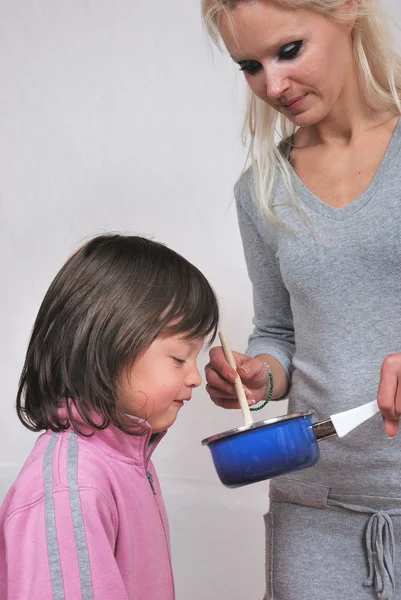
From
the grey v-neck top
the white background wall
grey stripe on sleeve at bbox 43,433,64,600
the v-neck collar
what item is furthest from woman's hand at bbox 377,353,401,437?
the white background wall

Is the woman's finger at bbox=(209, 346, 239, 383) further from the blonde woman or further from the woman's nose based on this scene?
the woman's nose

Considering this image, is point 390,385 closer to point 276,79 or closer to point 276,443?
point 276,443

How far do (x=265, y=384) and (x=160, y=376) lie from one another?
213 mm

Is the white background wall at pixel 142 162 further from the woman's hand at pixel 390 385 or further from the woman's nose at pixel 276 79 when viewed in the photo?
the woman's hand at pixel 390 385

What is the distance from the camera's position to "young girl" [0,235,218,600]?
1.12 m

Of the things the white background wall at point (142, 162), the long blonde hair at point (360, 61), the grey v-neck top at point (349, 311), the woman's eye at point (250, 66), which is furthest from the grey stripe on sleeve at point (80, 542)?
the white background wall at point (142, 162)

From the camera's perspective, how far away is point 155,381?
1.28m

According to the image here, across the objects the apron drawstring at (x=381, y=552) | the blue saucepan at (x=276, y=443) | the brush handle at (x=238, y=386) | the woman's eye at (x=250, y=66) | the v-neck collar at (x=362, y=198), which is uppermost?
the woman's eye at (x=250, y=66)

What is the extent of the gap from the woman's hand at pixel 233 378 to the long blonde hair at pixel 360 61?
220 millimetres

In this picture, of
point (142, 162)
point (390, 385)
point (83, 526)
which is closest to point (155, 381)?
point (83, 526)

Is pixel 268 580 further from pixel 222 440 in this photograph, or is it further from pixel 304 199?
pixel 304 199

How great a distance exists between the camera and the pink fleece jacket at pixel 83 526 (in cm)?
112

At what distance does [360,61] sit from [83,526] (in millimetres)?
776

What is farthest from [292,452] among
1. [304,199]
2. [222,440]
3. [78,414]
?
[304,199]
